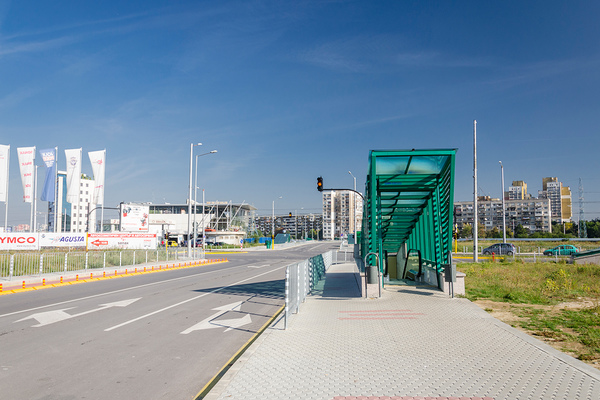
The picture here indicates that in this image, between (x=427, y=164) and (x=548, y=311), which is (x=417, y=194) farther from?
(x=548, y=311)

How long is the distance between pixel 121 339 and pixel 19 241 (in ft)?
102

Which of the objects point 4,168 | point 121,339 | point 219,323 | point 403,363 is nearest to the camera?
point 403,363

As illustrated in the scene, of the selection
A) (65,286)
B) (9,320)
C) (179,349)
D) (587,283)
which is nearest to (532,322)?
(179,349)

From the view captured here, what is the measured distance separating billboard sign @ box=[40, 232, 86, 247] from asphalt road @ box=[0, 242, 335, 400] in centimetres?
2201

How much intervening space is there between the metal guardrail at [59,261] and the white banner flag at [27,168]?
40.5ft

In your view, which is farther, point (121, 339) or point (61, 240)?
point (61, 240)

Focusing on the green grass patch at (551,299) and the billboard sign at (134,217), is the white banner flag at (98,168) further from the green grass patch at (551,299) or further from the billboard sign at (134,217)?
the green grass patch at (551,299)

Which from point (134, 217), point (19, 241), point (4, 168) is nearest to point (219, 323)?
point (19, 241)

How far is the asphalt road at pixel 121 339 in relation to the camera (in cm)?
643

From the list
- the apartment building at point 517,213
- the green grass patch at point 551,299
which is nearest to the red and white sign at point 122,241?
the green grass patch at point 551,299

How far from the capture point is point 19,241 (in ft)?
114

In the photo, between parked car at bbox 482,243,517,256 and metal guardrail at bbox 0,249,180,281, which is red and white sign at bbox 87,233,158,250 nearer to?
metal guardrail at bbox 0,249,180,281

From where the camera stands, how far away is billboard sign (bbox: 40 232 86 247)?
3722 cm

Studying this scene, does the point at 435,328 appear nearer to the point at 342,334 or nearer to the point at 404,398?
the point at 342,334
